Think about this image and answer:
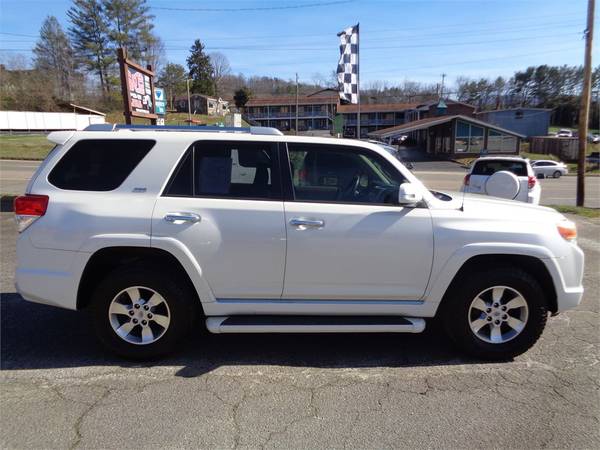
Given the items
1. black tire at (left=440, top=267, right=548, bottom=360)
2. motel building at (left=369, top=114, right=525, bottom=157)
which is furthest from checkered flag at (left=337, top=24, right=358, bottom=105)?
motel building at (left=369, top=114, right=525, bottom=157)

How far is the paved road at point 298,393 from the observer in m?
2.53

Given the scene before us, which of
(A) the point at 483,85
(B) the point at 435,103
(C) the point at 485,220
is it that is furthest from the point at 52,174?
(A) the point at 483,85

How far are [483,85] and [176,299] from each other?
122271mm

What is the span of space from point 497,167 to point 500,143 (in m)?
36.0

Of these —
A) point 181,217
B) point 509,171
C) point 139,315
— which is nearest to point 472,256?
point 181,217

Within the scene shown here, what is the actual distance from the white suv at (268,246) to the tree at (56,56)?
78.1 metres

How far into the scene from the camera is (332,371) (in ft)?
10.8

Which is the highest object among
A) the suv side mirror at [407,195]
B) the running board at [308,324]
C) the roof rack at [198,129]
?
the roof rack at [198,129]

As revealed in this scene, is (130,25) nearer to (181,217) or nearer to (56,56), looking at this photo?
(56,56)

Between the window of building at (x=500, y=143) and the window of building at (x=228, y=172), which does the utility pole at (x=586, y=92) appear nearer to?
the window of building at (x=228, y=172)

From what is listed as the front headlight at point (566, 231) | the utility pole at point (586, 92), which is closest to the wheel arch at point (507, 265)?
the front headlight at point (566, 231)

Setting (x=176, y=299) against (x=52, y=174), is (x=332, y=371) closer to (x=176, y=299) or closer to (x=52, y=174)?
(x=176, y=299)

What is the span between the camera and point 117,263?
3.44 metres

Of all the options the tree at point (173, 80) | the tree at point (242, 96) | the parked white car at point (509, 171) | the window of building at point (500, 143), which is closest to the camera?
the parked white car at point (509, 171)
